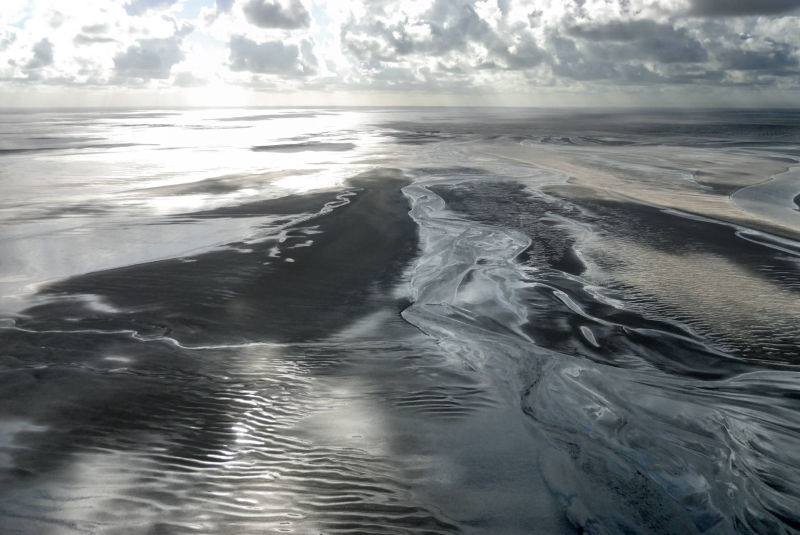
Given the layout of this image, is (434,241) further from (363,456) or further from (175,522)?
(175,522)

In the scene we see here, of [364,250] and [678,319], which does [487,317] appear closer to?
[678,319]

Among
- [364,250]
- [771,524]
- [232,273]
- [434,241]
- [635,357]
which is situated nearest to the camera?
[771,524]

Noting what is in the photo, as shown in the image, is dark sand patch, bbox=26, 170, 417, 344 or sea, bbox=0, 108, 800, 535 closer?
sea, bbox=0, 108, 800, 535

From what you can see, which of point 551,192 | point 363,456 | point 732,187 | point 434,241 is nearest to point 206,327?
point 363,456

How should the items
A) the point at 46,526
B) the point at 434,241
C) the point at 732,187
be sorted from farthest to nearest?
the point at 732,187, the point at 434,241, the point at 46,526

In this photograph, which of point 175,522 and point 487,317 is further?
point 487,317

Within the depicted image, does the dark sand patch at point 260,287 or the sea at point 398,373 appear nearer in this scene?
the sea at point 398,373

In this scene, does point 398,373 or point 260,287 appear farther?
point 260,287
